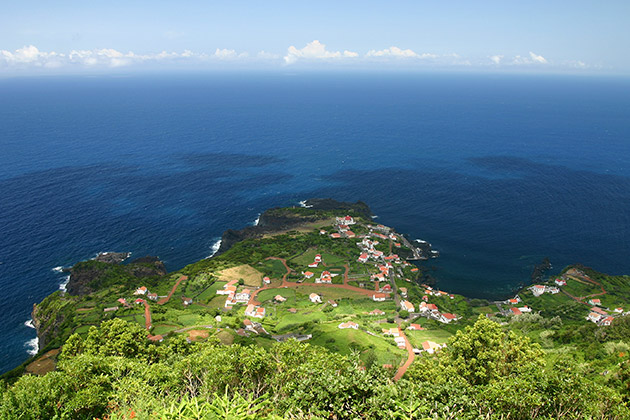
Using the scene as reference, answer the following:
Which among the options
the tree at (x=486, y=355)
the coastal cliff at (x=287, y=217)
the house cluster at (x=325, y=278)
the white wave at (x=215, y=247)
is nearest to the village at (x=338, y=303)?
the house cluster at (x=325, y=278)

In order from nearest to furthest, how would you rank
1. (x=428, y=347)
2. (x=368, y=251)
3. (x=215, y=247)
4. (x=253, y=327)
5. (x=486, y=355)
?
(x=486, y=355), (x=428, y=347), (x=253, y=327), (x=368, y=251), (x=215, y=247)

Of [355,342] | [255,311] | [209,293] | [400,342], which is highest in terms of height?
[355,342]

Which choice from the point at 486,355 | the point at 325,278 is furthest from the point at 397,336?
the point at 486,355

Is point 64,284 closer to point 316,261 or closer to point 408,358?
point 316,261

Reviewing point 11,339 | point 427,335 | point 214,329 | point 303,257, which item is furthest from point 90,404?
point 303,257

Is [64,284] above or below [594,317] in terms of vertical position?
below
